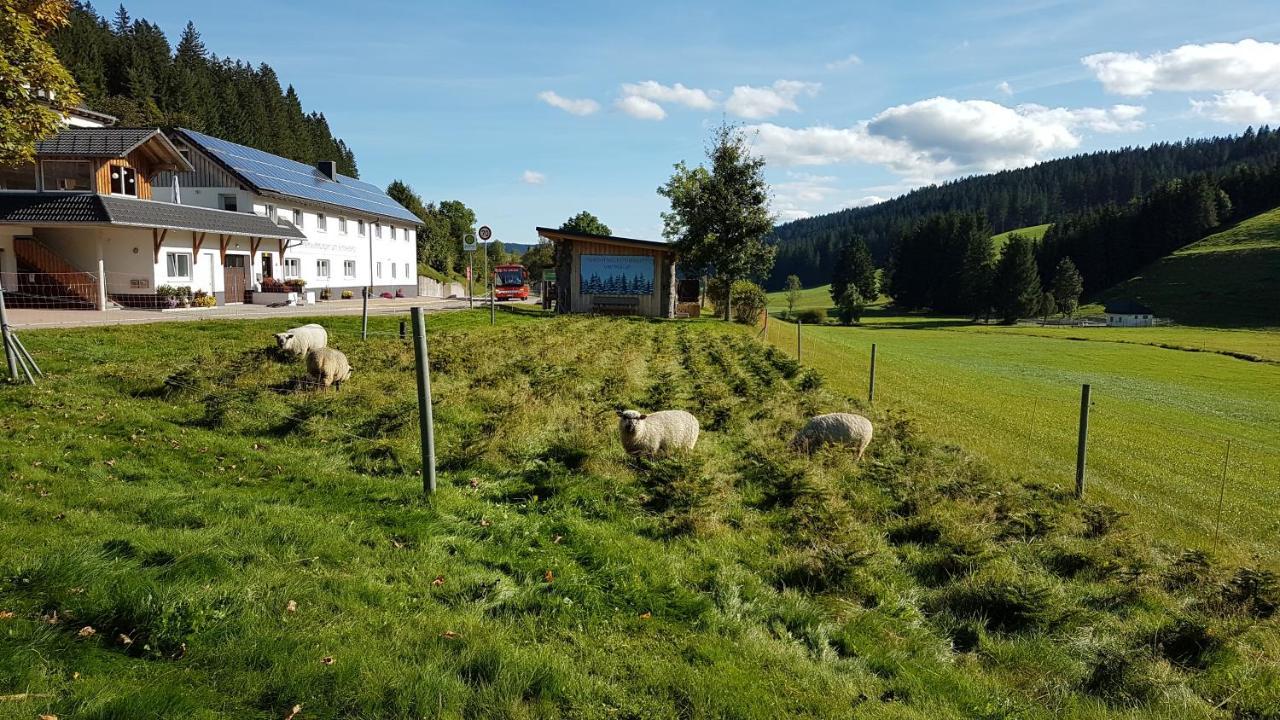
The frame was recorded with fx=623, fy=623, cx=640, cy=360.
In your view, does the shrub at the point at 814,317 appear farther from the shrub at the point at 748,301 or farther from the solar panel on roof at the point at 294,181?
the solar panel on roof at the point at 294,181

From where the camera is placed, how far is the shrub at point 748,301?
1698 inches

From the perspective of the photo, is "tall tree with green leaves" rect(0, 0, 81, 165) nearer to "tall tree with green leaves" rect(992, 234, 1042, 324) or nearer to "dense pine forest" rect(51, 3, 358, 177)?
"dense pine forest" rect(51, 3, 358, 177)

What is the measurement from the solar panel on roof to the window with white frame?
8.87 m

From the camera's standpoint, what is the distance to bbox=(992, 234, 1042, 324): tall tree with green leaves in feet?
298

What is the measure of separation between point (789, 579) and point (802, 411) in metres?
7.68

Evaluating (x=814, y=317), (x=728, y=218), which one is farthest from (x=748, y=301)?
(x=814, y=317)

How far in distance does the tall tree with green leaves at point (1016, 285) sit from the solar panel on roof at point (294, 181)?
82.2 meters

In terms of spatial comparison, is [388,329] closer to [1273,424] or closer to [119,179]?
[119,179]

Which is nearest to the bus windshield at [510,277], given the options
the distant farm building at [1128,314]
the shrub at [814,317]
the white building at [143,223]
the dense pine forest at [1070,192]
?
the white building at [143,223]

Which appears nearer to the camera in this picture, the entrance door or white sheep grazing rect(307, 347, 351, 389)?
white sheep grazing rect(307, 347, 351, 389)

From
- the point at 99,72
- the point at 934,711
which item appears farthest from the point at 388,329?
the point at 99,72

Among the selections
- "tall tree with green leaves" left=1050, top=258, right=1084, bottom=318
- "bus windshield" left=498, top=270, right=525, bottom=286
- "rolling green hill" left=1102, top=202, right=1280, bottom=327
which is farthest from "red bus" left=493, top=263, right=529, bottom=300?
"rolling green hill" left=1102, top=202, right=1280, bottom=327

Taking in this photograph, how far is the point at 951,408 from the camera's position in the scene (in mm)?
18188

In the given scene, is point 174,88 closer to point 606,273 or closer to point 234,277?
point 234,277
